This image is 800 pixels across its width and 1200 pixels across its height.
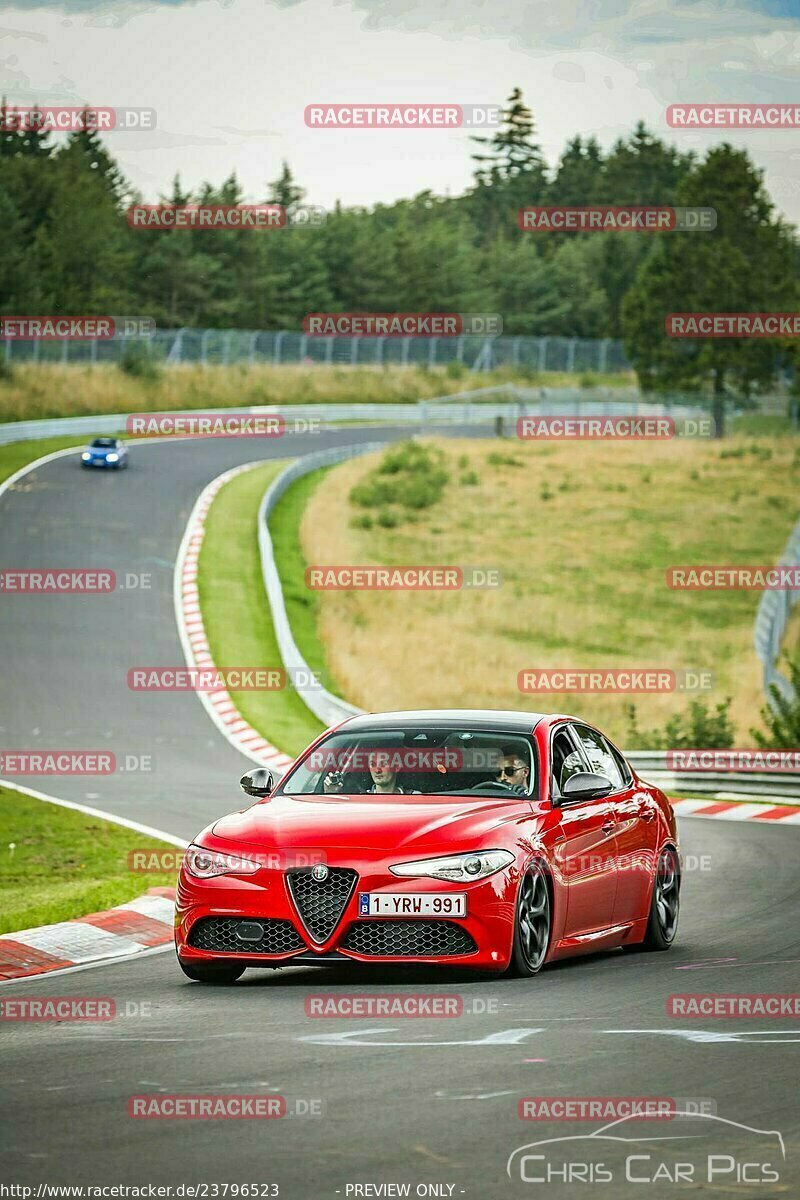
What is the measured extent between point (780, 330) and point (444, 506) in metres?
17.5

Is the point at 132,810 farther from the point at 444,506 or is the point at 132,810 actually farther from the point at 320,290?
the point at 320,290

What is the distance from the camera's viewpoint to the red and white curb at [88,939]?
11.8 metres

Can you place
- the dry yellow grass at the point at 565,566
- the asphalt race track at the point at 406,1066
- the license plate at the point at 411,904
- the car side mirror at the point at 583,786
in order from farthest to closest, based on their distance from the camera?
the dry yellow grass at the point at 565,566, the car side mirror at the point at 583,786, the license plate at the point at 411,904, the asphalt race track at the point at 406,1066

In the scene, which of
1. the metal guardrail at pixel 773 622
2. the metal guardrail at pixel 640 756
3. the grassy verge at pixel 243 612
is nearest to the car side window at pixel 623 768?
the metal guardrail at pixel 640 756

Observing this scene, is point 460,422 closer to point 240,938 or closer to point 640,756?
point 640,756

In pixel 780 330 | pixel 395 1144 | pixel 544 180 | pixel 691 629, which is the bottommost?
pixel 691 629

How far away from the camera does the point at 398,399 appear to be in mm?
86438

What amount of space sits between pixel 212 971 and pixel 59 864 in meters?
7.96

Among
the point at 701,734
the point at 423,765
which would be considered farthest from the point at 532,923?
the point at 701,734

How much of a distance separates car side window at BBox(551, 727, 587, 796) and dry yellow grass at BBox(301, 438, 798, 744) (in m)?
23.5

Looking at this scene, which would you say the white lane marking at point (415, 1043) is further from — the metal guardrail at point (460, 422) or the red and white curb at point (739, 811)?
the metal guardrail at point (460, 422)

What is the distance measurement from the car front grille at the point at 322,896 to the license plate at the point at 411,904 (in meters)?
0.11

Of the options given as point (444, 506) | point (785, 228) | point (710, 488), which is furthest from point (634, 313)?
point (444, 506)

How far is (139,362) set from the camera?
73000 mm
